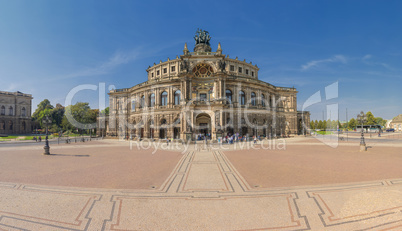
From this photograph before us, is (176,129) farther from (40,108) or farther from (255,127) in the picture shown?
(40,108)

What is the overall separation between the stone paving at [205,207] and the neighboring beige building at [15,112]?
8369 cm

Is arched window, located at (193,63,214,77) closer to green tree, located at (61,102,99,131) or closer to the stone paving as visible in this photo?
the stone paving

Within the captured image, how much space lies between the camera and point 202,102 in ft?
106

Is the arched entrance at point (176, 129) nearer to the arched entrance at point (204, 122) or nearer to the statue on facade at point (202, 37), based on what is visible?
the arched entrance at point (204, 122)

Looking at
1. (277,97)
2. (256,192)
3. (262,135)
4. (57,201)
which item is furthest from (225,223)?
(277,97)

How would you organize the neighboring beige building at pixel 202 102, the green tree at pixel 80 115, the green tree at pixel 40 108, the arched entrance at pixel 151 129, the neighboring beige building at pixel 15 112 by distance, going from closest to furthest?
the neighboring beige building at pixel 202 102 < the arched entrance at pixel 151 129 < the green tree at pixel 80 115 < the neighboring beige building at pixel 15 112 < the green tree at pixel 40 108

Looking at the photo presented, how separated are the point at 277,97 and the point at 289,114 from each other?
6.00 metres

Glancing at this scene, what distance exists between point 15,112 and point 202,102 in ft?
260

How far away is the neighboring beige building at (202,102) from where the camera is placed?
33.1 metres

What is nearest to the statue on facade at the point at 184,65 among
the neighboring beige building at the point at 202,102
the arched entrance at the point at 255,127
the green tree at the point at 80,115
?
the neighboring beige building at the point at 202,102

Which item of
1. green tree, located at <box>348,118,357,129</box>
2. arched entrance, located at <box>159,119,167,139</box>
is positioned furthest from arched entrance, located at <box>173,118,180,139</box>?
green tree, located at <box>348,118,357,129</box>

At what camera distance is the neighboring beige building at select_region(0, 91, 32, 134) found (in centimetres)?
6194

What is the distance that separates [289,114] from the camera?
4766 centimetres

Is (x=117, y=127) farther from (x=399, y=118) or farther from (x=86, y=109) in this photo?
(x=399, y=118)
